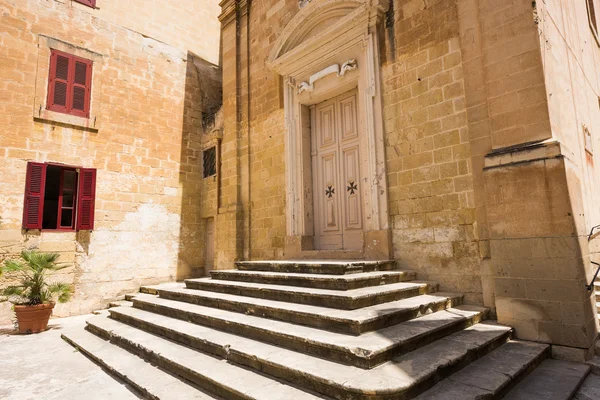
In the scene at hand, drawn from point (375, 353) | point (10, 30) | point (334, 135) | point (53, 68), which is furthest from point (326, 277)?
point (10, 30)

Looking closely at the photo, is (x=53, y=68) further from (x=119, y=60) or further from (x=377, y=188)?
(x=377, y=188)

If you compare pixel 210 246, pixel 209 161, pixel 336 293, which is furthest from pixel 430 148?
pixel 210 246

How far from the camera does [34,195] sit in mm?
6859

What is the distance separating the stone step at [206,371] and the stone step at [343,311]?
0.72 m

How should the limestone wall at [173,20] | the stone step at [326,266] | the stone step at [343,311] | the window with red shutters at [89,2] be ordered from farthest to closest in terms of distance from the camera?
the limestone wall at [173,20]
the window with red shutters at [89,2]
the stone step at [326,266]
the stone step at [343,311]

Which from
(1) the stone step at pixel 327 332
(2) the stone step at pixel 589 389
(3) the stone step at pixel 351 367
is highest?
(1) the stone step at pixel 327 332

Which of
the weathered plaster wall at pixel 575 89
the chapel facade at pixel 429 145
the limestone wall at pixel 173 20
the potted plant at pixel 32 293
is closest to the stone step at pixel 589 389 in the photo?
the chapel facade at pixel 429 145

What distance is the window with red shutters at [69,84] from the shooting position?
7.36m

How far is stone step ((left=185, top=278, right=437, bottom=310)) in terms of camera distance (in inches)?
145

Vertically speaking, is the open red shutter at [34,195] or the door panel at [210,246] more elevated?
the open red shutter at [34,195]

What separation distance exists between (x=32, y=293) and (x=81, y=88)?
4269mm

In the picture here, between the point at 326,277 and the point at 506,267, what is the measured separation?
1.97 metres

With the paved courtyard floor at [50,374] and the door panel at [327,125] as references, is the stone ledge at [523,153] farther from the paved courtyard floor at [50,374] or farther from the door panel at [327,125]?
the paved courtyard floor at [50,374]

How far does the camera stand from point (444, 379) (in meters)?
2.80
